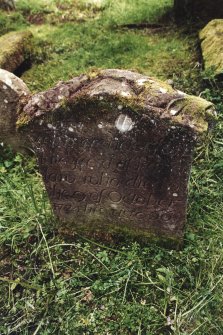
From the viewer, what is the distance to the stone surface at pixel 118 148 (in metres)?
2.91

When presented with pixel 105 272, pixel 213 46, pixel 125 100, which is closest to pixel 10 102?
pixel 125 100

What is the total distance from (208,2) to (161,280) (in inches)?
190

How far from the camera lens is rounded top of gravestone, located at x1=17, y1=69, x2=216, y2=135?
288 centimetres

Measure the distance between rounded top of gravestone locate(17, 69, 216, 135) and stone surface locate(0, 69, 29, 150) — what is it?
1.31 m

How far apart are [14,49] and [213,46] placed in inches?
110

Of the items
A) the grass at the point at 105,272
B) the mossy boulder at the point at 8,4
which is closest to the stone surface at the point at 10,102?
the grass at the point at 105,272

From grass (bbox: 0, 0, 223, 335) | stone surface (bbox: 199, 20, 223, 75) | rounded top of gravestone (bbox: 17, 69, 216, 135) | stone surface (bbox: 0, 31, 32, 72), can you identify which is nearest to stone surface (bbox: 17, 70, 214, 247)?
rounded top of gravestone (bbox: 17, 69, 216, 135)

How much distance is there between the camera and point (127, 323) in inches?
124

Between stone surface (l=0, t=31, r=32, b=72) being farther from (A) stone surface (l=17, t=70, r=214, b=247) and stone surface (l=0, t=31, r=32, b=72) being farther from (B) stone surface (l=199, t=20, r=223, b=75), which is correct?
(A) stone surface (l=17, t=70, r=214, b=247)

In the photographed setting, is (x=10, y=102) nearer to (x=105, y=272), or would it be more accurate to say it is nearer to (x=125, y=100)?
(x=125, y=100)

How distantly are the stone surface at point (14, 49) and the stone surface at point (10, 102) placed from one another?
5.15 feet

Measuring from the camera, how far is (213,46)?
221 inches

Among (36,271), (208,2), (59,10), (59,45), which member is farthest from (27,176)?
(59,10)

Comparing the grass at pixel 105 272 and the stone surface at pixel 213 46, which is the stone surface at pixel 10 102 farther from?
the stone surface at pixel 213 46
